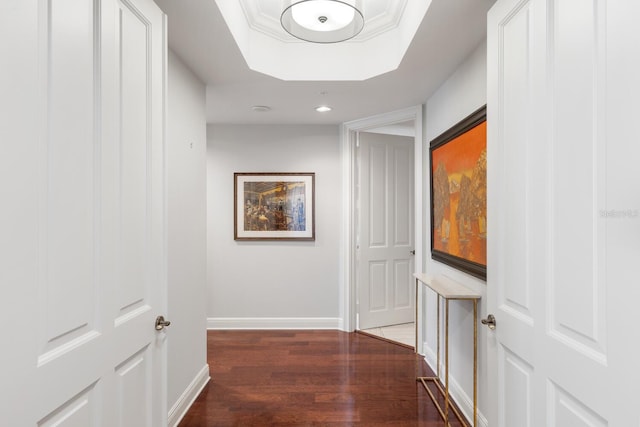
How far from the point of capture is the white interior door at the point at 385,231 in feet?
14.0

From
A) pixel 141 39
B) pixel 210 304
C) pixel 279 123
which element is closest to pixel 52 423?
pixel 141 39

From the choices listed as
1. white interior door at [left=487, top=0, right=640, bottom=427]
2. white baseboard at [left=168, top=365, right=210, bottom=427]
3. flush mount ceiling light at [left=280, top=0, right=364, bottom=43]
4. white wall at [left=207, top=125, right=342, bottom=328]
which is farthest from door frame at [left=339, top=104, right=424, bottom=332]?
white interior door at [left=487, top=0, right=640, bottom=427]

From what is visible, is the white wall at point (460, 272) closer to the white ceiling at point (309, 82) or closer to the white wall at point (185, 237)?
the white ceiling at point (309, 82)

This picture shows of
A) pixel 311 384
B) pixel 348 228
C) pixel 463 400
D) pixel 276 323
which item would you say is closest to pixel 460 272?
pixel 463 400

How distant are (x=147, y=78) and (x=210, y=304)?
329 centimetres

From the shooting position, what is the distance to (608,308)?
0.93m

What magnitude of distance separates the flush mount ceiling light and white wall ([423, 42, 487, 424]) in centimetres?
87

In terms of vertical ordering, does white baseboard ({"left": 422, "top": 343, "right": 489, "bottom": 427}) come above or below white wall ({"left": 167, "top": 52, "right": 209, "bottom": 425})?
below

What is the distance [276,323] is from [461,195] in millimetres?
2753

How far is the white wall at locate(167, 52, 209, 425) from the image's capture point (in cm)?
228

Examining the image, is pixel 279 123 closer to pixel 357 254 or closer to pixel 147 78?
pixel 357 254

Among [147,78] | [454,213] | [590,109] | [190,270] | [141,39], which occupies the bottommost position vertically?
[190,270]

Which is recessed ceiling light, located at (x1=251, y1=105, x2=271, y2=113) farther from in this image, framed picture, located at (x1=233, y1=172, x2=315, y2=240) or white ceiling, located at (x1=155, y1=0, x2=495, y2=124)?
framed picture, located at (x1=233, y1=172, x2=315, y2=240)

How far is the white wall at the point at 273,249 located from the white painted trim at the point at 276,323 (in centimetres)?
1
